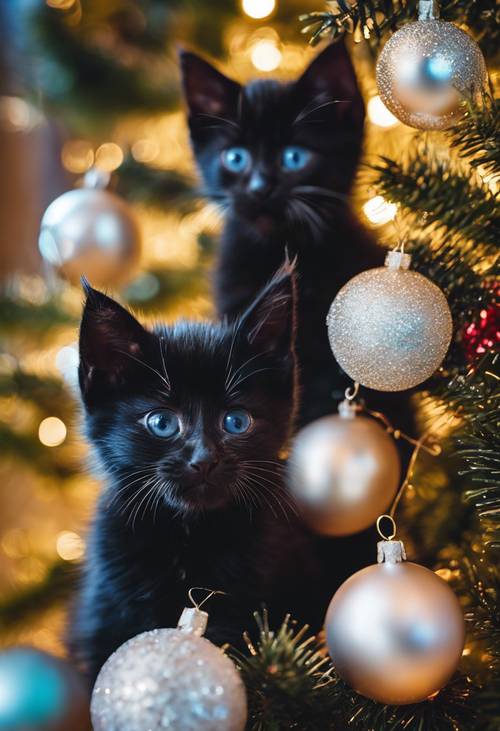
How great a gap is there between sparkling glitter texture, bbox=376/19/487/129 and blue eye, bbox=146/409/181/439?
12.7 inches

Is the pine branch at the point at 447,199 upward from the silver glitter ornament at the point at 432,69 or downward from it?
downward

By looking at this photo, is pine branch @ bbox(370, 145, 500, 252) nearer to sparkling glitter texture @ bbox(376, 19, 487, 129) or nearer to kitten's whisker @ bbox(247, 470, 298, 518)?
sparkling glitter texture @ bbox(376, 19, 487, 129)

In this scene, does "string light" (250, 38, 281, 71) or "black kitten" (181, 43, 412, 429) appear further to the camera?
"string light" (250, 38, 281, 71)

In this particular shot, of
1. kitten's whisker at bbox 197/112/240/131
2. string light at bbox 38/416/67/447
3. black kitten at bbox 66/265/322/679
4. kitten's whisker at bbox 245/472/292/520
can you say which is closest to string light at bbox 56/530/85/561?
string light at bbox 38/416/67/447

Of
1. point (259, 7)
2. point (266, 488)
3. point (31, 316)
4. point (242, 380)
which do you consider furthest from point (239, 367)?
point (259, 7)

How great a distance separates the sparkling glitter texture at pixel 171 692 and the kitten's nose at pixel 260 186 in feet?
1.70

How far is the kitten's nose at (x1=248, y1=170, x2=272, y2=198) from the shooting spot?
2.81ft

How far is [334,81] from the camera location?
85 centimetres

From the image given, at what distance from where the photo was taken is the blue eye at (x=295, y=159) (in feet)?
2.87

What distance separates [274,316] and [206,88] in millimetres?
369

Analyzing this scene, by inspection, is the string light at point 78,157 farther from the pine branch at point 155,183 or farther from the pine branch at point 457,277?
the pine branch at point 457,277

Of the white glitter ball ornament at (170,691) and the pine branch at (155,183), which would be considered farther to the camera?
the pine branch at (155,183)

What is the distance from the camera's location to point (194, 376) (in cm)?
69

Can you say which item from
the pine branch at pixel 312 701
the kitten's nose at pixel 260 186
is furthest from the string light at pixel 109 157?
the pine branch at pixel 312 701
